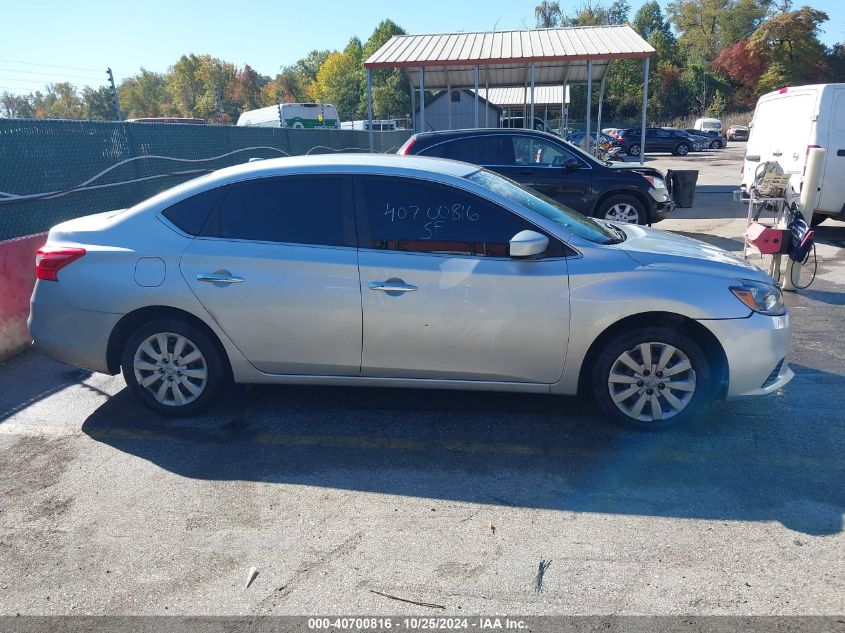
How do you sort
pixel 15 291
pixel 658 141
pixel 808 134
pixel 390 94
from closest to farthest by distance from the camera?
pixel 15 291
pixel 808 134
pixel 658 141
pixel 390 94

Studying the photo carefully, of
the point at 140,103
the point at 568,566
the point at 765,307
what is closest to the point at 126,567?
the point at 568,566

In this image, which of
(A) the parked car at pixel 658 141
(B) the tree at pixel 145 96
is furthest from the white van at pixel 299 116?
(B) the tree at pixel 145 96

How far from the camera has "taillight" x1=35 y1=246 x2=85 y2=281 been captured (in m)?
4.34

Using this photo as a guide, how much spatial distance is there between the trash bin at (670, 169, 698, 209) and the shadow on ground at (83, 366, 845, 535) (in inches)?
351

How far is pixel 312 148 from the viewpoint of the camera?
17.4 meters

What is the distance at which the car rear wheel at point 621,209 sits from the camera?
1032 cm

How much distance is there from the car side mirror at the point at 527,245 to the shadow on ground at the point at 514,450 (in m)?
1.15

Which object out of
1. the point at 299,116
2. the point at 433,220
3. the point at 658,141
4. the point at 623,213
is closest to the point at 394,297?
the point at 433,220

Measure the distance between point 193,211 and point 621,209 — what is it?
25.3 ft

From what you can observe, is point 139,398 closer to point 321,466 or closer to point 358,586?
point 321,466

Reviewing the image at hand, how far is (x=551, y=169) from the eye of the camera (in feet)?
33.4

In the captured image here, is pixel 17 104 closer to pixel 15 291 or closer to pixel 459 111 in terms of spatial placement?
pixel 459 111

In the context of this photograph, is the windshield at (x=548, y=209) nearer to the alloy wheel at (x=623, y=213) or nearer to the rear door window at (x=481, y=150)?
the rear door window at (x=481, y=150)

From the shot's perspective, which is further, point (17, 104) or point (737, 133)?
point (17, 104)
